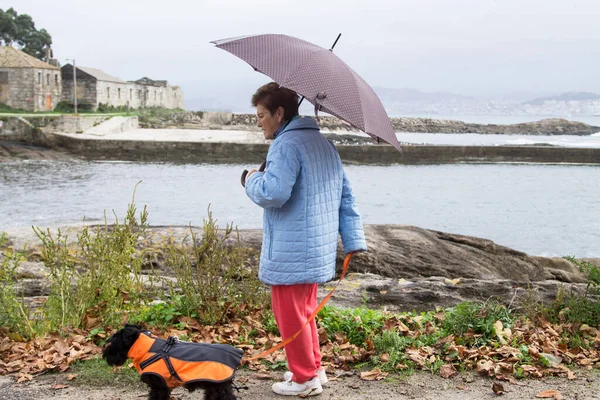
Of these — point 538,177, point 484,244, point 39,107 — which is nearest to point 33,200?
point 484,244

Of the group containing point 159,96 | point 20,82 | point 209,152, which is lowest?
point 209,152

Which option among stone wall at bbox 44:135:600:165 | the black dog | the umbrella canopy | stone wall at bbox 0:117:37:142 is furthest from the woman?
stone wall at bbox 0:117:37:142

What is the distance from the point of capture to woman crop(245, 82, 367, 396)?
3561mm

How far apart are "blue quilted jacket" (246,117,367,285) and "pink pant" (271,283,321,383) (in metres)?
0.13

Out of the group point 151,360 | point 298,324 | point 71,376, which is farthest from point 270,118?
point 71,376

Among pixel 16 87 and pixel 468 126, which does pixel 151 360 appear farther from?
pixel 468 126

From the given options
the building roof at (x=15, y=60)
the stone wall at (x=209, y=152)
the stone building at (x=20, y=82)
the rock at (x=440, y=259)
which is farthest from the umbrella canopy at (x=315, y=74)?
the building roof at (x=15, y=60)

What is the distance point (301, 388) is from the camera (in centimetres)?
386

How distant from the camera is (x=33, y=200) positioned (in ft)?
83.5

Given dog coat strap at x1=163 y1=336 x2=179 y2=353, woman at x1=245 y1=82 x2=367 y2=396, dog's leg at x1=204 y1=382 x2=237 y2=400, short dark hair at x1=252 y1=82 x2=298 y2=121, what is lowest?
dog's leg at x1=204 y1=382 x2=237 y2=400

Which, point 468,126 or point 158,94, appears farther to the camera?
point 468,126

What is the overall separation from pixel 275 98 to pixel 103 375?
6.41ft

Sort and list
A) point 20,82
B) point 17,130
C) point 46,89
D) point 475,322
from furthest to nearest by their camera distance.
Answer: point 46,89
point 20,82
point 17,130
point 475,322

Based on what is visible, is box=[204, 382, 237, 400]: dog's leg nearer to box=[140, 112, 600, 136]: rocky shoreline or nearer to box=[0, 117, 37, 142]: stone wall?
box=[0, 117, 37, 142]: stone wall
